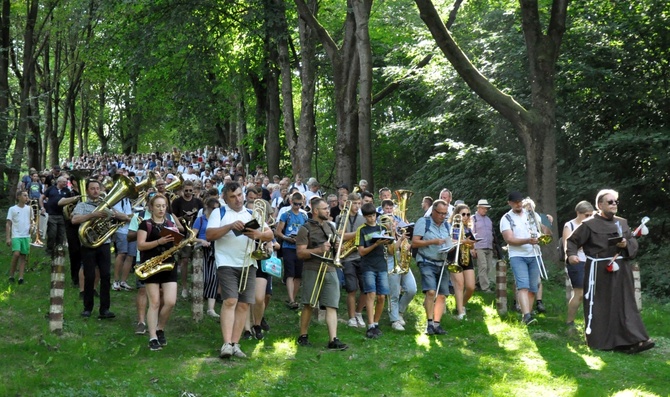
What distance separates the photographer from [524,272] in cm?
1239

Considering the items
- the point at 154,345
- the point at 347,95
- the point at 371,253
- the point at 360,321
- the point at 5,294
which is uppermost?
the point at 347,95

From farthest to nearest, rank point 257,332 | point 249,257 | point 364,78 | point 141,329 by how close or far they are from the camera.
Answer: point 364,78
point 257,332
point 141,329
point 249,257

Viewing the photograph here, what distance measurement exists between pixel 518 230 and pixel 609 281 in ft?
6.60

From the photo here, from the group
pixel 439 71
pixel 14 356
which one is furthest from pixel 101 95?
pixel 14 356

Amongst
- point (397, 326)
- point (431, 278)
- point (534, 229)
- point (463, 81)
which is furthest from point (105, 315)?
point (463, 81)

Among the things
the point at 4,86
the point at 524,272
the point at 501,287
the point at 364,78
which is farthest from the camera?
the point at 4,86

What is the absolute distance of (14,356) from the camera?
9609mm

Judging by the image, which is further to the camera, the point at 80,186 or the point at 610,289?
the point at 80,186

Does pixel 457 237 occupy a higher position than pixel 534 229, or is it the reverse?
pixel 534 229

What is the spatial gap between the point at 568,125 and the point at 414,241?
10452 millimetres

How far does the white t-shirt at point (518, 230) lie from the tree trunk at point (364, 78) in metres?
7.52

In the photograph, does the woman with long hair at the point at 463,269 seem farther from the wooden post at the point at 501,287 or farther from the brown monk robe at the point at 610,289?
the brown monk robe at the point at 610,289

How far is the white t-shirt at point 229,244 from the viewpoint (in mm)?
9711

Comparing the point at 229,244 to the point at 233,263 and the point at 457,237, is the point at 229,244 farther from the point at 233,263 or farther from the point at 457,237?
the point at 457,237
